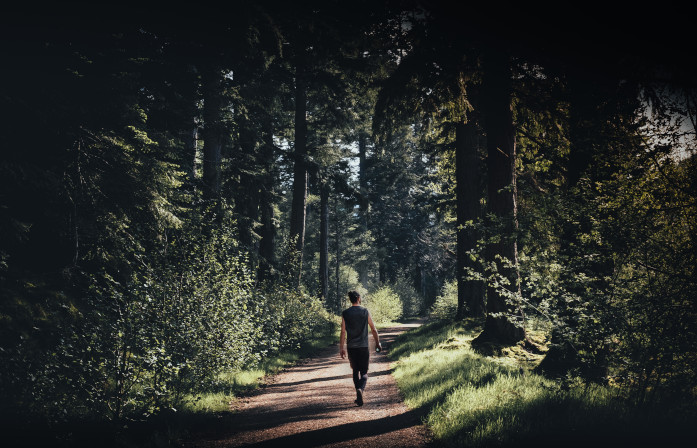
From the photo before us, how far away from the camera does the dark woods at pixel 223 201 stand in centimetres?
527

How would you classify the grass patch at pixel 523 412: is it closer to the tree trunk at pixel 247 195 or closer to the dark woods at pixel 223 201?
the dark woods at pixel 223 201

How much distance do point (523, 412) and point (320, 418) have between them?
10.5 feet

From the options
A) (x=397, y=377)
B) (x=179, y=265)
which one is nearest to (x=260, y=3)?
(x=179, y=265)

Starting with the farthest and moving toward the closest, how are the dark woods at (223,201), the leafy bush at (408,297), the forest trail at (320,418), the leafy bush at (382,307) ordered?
the leafy bush at (408,297)
the leafy bush at (382,307)
the forest trail at (320,418)
the dark woods at (223,201)

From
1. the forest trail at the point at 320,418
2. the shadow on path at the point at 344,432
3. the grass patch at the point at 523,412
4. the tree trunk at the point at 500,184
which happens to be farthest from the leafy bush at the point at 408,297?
the shadow on path at the point at 344,432

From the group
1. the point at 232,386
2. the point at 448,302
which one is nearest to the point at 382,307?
the point at 448,302

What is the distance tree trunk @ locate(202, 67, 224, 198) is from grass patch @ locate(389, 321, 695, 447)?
8.25 m

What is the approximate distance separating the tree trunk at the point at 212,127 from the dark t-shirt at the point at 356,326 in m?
6.23

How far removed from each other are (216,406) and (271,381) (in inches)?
114

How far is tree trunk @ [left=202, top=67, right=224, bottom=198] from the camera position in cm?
1076

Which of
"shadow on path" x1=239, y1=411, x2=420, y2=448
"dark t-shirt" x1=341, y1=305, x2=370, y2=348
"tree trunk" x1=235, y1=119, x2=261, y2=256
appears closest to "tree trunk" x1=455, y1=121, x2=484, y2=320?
"dark t-shirt" x1=341, y1=305, x2=370, y2=348

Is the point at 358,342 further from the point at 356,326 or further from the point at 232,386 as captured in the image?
the point at 232,386

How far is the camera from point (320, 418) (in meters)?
6.50

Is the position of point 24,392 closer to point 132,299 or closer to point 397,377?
point 132,299
